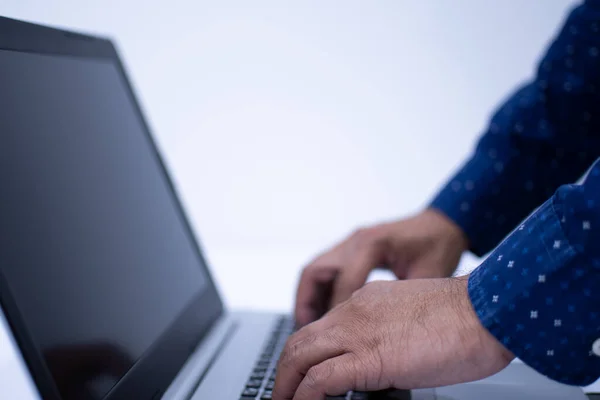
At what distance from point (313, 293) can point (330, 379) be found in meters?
0.29

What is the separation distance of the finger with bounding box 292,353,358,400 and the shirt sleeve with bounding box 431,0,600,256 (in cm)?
41

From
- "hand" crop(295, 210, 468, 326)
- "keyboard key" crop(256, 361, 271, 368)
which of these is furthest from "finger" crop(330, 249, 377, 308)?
"keyboard key" crop(256, 361, 271, 368)

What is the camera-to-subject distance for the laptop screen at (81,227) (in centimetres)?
43

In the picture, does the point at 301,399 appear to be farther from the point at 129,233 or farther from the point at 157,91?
the point at 157,91

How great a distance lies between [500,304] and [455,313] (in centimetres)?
3

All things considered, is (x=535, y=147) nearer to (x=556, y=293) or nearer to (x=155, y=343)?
(x=556, y=293)

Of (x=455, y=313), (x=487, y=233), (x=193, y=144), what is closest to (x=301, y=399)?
(x=455, y=313)

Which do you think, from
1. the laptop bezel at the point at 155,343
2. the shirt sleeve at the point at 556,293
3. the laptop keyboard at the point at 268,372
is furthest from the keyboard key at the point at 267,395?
the shirt sleeve at the point at 556,293

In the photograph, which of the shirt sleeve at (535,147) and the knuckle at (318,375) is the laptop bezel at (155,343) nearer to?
the knuckle at (318,375)

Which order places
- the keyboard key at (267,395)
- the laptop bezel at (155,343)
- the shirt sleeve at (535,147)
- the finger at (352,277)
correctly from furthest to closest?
the shirt sleeve at (535,147) < the finger at (352,277) < the keyboard key at (267,395) < the laptop bezel at (155,343)

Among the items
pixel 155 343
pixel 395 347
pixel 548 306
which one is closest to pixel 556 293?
pixel 548 306

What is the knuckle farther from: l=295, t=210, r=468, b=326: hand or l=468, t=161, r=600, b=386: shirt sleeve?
l=295, t=210, r=468, b=326: hand

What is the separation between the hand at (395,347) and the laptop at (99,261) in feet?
0.29

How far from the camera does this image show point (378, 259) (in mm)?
746
